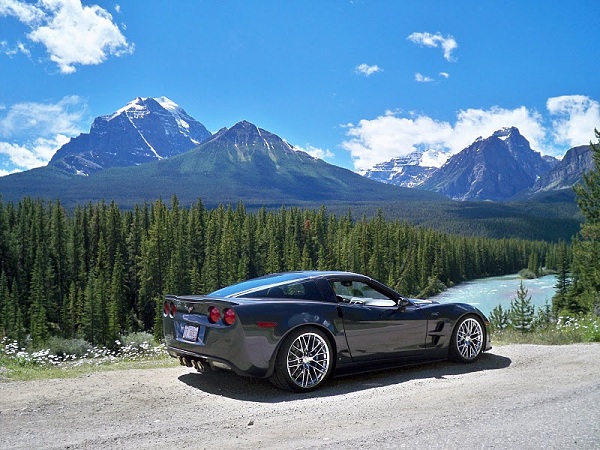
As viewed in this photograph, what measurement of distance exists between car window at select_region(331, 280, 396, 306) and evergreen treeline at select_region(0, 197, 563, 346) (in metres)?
53.0

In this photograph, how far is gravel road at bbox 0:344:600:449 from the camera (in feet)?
Answer: 18.0

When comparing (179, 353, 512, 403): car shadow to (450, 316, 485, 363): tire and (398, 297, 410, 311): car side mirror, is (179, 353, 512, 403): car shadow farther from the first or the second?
(398, 297, 410, 311): car side mirror

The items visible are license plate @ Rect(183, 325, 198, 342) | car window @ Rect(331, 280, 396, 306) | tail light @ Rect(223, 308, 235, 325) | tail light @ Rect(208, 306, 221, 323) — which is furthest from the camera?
car window @ Rect(331, 280, 396, 306)

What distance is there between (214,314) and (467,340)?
15.1 feet

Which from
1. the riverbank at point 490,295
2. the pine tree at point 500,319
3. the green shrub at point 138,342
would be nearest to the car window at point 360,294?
the green shrub at point 138,342

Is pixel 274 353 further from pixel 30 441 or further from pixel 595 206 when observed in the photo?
pixel 595 206

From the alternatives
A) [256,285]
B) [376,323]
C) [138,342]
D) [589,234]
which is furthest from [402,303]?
[589,234]

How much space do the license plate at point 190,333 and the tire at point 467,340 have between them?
14.3ft

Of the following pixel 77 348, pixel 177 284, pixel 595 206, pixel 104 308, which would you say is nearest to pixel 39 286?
pixel 104 308

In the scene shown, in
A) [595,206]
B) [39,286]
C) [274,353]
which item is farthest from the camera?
[39,286]

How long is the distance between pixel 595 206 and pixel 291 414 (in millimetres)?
40931

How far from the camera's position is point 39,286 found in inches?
2982

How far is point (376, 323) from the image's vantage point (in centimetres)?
865

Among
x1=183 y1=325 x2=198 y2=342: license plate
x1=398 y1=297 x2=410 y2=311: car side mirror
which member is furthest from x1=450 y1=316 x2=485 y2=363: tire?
x1=183 y1=325 x2=198 y2=342: license plate
